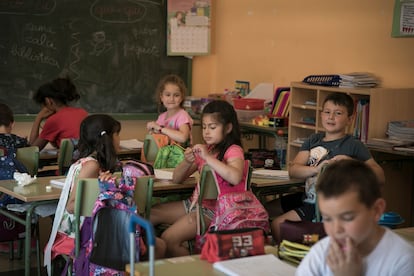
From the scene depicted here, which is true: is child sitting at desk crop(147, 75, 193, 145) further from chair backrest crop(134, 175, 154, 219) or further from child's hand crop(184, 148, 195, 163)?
chair backrest crop(134, 175, 154, 219)

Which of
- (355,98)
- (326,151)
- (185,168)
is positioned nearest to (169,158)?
(185,168)

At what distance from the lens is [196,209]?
416cm

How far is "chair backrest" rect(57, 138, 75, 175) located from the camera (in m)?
5.26

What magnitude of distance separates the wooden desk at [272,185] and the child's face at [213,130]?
469 millimetres

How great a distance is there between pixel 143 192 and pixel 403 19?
9.85 feet

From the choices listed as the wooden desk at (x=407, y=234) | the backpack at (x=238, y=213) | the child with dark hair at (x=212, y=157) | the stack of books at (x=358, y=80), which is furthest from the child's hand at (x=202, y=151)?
the stack of books at (x=358, y=80)

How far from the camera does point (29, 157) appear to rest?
4965 millimetres

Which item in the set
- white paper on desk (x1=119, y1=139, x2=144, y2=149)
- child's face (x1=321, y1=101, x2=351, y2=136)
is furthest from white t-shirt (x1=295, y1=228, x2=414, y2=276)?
white paper on desk (x1=119, y1=139, x2=144, y2=149)

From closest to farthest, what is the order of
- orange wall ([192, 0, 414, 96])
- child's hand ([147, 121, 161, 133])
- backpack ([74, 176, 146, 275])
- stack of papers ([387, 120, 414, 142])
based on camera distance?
1. backpack ([74, 176, 146, 275])
2. stack of papers ([387, 120, 414, 142])
3. child's hand ([147, 121, 161, 133])
4. orange wall ([192, 0, 414, 96])

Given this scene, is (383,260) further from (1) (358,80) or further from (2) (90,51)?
(2) (90,51)

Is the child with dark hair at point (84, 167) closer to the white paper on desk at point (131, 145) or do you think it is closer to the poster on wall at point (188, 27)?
the white paper on desk at point (131, 145)

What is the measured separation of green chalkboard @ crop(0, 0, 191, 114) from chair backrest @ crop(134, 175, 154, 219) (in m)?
3.70

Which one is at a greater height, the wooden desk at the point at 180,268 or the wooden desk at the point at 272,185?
the wooden desk at the point at 180,268

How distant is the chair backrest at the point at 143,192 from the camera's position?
12.3 ft
